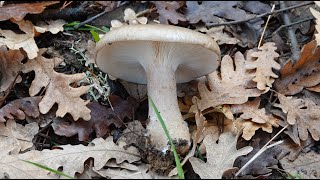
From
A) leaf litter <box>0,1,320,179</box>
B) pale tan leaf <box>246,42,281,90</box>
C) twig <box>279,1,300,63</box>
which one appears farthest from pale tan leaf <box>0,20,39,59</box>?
twig <box>279,1,300,63</box>

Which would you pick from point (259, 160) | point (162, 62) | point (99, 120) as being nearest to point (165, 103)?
point (162, 62)

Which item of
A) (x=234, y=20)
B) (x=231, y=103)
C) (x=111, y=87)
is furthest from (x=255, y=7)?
(x=111, y=87)

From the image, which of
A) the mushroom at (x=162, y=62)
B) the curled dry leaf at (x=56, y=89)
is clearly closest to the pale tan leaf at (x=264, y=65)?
the mushroom at (x=162, y=62)

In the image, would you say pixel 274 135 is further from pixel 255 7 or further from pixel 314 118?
pixel 255 7

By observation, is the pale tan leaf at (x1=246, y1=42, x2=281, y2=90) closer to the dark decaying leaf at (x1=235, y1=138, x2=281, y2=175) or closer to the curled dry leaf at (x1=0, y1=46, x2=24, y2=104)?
the dark decaying leaf at (x1=235, y1=138, x2=281, y2=175)

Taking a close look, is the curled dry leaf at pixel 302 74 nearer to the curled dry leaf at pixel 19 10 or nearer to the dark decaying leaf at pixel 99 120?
the dark decaying leaf at pixel 99 120

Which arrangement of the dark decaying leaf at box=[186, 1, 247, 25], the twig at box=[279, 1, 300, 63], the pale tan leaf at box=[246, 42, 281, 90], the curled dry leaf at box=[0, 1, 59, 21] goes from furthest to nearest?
the dark decaying leaf at box=[186, 1, 247, 25]
the twig at box=[279, 1, 300, 63]
the curled dry leaf at box=[0, 1, 59, 21]
the pale tan leaf at box=[246, 42, 281, 90]
